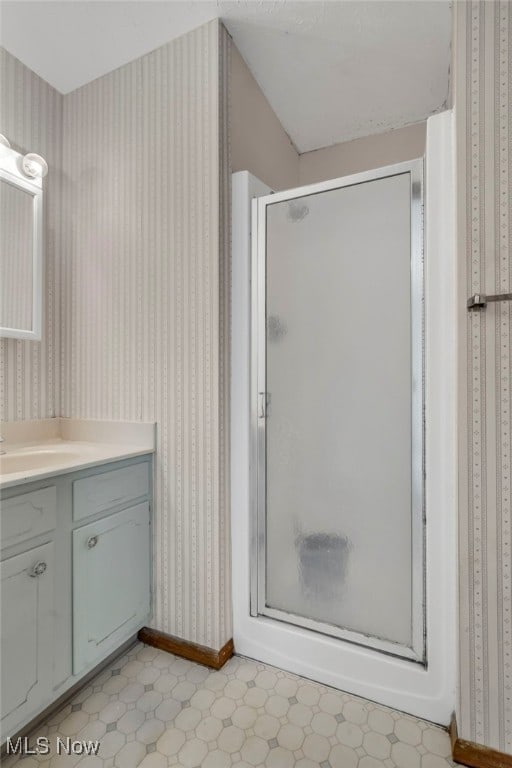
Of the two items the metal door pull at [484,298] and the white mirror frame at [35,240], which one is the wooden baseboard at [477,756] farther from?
the white mirror frame at [35,240]

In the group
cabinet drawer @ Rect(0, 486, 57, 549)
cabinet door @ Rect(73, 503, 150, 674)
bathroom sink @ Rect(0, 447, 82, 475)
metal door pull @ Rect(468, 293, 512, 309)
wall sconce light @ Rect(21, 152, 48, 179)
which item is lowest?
cabinet door @ Rect(73, 503, 150, 674)

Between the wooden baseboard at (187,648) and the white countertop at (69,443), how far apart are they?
79 centimetres

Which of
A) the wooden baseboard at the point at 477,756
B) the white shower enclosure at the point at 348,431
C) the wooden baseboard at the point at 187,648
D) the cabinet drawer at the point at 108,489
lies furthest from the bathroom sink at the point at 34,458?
the wooden baseboard at the point at 477,756

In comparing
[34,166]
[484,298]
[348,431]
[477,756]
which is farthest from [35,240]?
[477,756]

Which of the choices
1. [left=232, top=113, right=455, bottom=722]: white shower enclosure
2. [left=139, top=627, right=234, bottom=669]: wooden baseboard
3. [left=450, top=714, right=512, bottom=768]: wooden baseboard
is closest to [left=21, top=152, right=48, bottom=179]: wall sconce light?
[left=232, top=113, right=455, bottom=722]: white shower enclosure

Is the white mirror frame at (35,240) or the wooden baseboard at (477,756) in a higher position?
the white mirror frame at (35,240)

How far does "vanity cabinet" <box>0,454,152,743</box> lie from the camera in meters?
1.11

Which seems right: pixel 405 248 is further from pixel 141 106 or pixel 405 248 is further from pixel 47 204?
pixel 47 204

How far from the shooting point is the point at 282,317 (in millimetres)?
1573

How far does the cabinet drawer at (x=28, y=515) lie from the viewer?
1096 millimetres

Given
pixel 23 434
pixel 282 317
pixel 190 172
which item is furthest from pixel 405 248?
pixel 23 434

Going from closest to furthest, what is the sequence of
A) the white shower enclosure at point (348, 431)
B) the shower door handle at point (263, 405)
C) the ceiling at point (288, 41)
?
1. the white shower enclosure at point (348, 431)
2. the ceiling at point (288, 41)
3. the shower door handle at point (263, 405)

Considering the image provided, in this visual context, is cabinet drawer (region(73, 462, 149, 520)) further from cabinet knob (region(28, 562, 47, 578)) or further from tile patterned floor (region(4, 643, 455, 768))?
tile patterned floor (region(4, 643, 455, 768))

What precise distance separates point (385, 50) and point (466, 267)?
3.93ft
